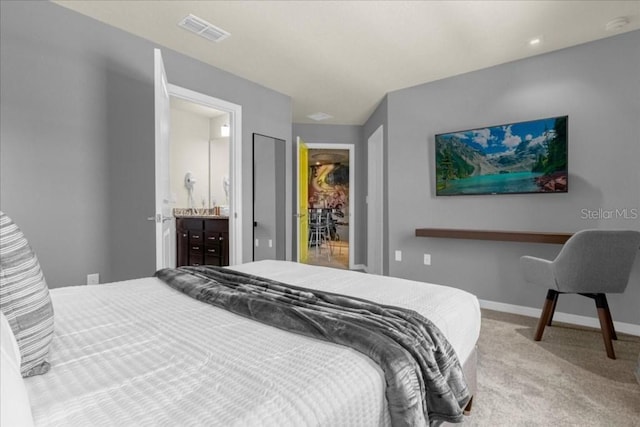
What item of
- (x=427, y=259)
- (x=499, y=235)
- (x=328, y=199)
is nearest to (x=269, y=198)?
(x=427, y=259)

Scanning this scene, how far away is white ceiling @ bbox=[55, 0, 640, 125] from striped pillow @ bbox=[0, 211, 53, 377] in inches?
86.1

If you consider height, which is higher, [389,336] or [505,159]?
[505,159]

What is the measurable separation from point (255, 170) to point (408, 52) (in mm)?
2058

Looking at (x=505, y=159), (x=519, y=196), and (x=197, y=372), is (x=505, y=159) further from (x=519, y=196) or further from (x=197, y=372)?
(x=197, y=372)

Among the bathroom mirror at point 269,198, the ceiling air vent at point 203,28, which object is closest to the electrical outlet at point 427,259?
the bathroom mirror at point 269,198

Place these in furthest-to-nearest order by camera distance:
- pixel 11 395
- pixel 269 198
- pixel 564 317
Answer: pixel 269 198 < pixel 564 317 < pixel 11 395

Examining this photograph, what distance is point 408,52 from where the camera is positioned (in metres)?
3.02

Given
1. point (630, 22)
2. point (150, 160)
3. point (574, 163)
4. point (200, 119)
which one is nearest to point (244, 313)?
point (150, 160)

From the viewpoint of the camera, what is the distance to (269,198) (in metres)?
4.18

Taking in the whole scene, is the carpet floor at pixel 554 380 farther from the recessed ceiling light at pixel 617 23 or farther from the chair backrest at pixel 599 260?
the recessed ceiling light at pixel 617 23

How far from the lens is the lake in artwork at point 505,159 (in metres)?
2.96

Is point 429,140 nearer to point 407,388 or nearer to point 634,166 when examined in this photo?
point 634,166

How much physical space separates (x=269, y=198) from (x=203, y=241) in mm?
1086

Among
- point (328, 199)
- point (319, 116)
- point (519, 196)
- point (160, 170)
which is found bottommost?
point (519, 196)
